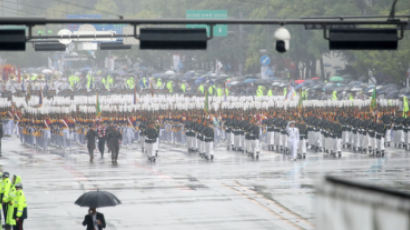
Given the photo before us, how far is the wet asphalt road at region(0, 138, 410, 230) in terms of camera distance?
1552cm

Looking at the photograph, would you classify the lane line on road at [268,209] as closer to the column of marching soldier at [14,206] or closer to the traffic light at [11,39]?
the column of marching soldier at [14,206]

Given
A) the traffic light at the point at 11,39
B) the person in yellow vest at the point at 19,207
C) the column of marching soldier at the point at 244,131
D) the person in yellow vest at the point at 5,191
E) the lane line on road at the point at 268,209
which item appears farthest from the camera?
the column of marching soldier at the point at 244,131

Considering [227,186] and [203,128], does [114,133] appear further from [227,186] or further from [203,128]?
[227,186]

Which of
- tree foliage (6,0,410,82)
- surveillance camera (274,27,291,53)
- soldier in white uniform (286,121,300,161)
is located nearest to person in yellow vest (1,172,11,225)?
surveillance camera (274,27,291,53)

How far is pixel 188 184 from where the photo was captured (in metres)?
20.8

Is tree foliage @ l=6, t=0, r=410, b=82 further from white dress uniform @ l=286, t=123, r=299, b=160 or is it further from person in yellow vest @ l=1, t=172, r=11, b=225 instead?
person in yellow vest @ l=1, t=172, r=11, b=225

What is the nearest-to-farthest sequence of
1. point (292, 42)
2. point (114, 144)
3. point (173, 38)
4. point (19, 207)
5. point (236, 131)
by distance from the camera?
point (173, 38) < point (19, 207) < point (114, 144) < point (236, 131) < point (292, 42)

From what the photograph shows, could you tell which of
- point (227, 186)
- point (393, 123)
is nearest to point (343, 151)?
point (393, 123)

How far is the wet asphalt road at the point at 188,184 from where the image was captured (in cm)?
1552

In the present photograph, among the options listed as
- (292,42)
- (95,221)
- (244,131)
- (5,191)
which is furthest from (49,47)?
(292,42)

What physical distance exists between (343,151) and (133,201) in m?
13.9

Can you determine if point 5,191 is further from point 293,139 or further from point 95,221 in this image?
point 293,139

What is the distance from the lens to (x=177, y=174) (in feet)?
75.9

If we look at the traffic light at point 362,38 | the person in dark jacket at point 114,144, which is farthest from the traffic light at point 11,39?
the person in dark jacket at point 114,144
